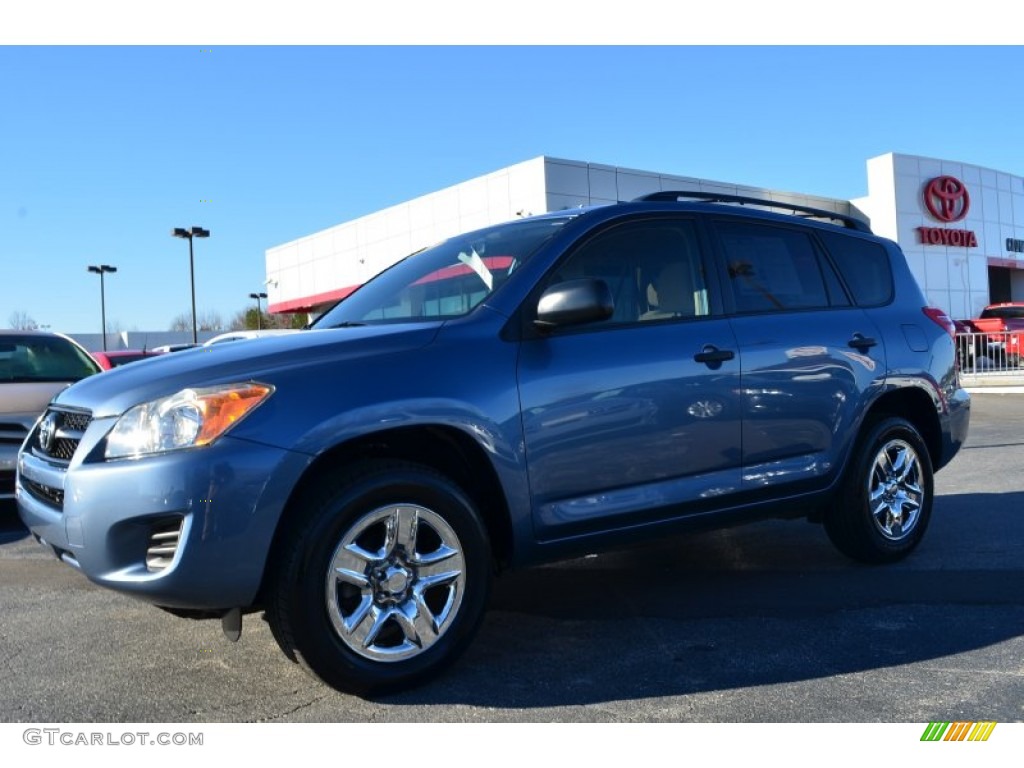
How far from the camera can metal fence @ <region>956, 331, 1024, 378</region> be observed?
2045cm

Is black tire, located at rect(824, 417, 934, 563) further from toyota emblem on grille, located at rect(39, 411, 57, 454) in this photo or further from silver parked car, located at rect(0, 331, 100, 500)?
silver parked car, located at rect(0, 331, 100, 500)

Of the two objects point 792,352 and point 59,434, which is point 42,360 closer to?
point 59,434

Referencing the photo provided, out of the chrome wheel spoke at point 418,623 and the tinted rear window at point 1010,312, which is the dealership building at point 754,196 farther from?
the chrome wheel spoke at point 418,623

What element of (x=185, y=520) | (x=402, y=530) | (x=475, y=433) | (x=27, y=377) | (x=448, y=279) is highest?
(x=448, y=279)

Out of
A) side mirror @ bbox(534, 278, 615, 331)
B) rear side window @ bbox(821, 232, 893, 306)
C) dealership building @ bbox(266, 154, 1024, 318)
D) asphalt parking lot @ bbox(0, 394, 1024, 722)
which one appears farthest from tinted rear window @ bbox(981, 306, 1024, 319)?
side mirror @ bbox(534, 278, 615, 331)

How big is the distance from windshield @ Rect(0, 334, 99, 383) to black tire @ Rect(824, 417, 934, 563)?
5950 mm

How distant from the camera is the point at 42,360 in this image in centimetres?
780

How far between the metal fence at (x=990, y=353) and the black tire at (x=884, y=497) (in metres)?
16.8

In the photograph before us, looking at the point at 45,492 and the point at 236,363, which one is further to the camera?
the point at 45,492

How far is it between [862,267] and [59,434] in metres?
4.19

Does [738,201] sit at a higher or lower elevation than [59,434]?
higher

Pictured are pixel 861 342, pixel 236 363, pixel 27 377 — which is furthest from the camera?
pixel 27 377

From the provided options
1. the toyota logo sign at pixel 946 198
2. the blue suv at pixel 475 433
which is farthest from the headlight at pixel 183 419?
the toyota logo sign at pixel 946 198
